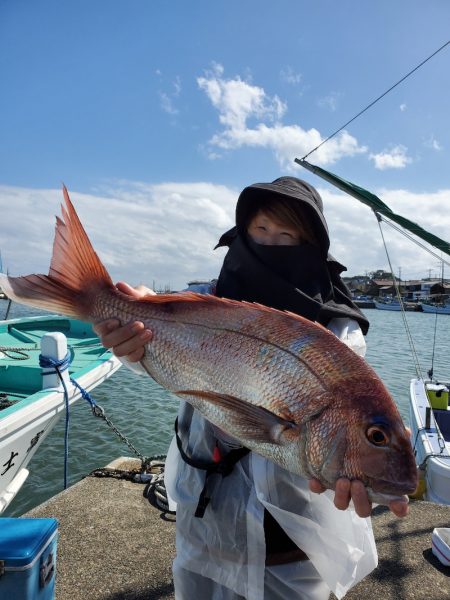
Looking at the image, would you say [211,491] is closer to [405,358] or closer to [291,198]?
[291,198]

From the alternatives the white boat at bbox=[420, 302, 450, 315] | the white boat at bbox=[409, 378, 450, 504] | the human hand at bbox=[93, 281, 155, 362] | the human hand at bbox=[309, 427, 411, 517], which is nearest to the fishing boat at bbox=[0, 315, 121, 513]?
the human hand at bbox=[93, 281, 155, 362]

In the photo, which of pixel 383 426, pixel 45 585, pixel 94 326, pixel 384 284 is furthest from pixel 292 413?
pixel 384 284

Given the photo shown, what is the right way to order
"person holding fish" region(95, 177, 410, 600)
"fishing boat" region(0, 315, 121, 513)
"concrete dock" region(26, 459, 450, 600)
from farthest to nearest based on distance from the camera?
"fishing boat" region(0, 315, 121, 513)
"concrete dock" region(26, 459, 450, 600)
"person holding fish" region(95, 177, 410, 600)

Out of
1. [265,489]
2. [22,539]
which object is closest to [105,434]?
[22,539]

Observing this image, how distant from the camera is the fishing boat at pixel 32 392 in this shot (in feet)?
15.8

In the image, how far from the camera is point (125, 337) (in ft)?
5.57

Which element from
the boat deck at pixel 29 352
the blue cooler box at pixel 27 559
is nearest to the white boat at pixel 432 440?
the blue cooler box at pixel 27 559

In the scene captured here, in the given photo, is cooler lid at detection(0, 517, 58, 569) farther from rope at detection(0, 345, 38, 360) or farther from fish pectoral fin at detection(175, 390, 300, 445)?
rope at detection(0, 345, 38, 360)

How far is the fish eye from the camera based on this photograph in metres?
1.26

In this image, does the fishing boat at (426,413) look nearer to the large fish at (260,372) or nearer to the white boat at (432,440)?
the white boat at (432,440)

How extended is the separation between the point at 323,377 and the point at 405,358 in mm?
23771

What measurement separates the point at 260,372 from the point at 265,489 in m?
0.52

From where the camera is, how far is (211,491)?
1734mm

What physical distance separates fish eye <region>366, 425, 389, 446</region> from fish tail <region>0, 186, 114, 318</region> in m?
1.23
